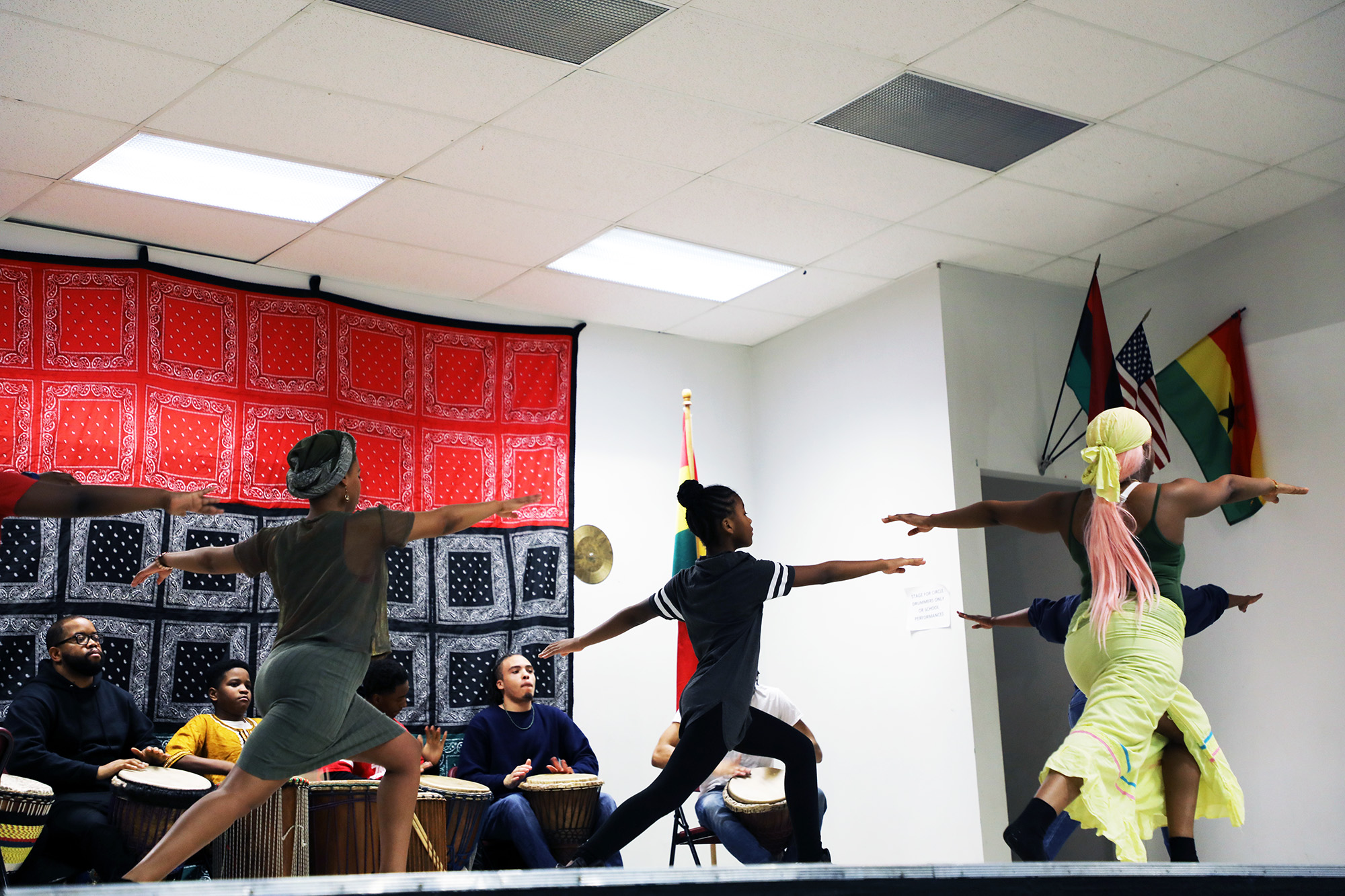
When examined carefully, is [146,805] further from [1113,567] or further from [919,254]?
[919,254]

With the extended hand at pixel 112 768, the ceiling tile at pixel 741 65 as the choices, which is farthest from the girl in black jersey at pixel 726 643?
the extended hand at pixel 112 768

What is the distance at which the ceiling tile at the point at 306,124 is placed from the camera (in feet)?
15.5

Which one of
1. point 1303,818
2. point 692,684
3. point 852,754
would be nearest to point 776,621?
point 852,754

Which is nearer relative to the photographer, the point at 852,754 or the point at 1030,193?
the point at 1030,193

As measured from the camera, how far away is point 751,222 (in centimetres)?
606

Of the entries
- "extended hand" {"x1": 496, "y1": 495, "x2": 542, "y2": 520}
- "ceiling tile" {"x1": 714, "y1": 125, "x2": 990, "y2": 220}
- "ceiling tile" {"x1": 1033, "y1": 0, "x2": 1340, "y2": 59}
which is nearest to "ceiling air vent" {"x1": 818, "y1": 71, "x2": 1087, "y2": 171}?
"ceiling tile" {"x1": 714, "y1": 125, "x2": 990, "y2": 220}

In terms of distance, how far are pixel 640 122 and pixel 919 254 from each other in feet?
6.80

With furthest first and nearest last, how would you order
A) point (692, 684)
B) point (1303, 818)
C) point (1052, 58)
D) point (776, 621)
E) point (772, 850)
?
1. point (776, 621)
2. point (1303, 818)
3. point (772, 850)
4. point (1052, 58)
5. point (692, 684)

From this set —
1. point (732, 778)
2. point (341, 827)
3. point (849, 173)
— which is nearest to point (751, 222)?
point (849, 173)

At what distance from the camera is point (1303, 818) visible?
5641mm

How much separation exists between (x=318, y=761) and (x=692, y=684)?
1171 mm

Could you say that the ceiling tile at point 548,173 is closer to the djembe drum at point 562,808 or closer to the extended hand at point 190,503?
the extended hand at point 190,503

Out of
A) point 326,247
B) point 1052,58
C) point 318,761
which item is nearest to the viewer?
point 318,761

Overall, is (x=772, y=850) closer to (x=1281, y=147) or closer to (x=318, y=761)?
(x=318, y=761)
